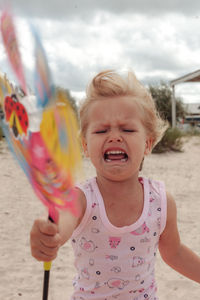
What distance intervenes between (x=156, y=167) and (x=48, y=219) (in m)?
7.27

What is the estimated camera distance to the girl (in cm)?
146

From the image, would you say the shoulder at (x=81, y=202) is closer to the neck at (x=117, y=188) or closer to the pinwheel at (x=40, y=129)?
the neck at (x=117, y=188)

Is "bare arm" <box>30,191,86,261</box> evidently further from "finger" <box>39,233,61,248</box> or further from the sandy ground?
the sandy ground

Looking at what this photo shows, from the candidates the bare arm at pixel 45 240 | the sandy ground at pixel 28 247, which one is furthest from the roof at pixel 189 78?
the bare arm at pixel 45 240

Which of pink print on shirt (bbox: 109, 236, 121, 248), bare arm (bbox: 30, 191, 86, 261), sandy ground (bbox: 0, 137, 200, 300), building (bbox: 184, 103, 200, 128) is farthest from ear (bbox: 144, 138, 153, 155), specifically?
building (bbox: 184, 103, 200, 128)

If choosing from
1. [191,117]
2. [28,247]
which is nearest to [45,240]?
[28,247]

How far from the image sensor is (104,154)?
145 cm

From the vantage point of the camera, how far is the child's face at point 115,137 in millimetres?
1439

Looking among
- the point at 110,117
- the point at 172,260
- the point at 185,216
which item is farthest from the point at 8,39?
the point at 185,216

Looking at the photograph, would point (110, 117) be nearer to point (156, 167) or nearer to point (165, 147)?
point (156, 167)

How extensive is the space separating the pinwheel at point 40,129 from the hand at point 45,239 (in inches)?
2.0

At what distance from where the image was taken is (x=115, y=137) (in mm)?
1418

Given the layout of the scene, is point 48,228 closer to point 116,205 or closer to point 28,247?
point 116,205

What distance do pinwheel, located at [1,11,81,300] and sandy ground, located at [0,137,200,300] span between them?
977 mm
